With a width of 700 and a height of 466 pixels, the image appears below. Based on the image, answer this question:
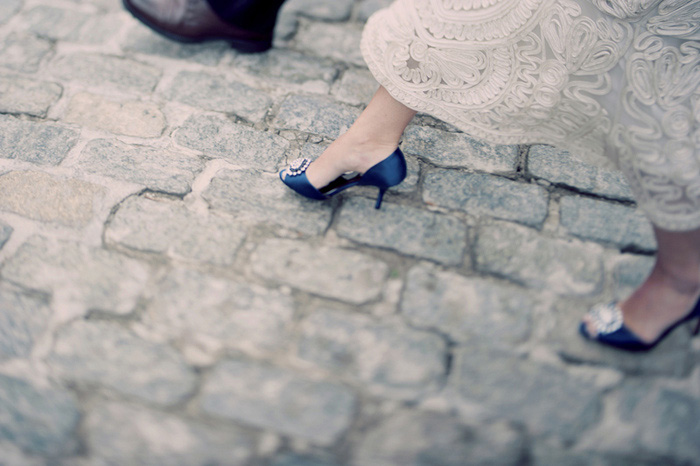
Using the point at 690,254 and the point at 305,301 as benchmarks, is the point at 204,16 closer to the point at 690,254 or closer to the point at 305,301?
the point at 305,301

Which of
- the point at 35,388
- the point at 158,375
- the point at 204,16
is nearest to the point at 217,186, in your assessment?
the point at 158,375

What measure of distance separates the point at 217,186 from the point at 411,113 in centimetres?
78

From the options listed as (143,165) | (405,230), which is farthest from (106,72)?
(405,230)

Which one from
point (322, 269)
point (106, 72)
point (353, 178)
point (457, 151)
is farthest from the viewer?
point (106, 72)

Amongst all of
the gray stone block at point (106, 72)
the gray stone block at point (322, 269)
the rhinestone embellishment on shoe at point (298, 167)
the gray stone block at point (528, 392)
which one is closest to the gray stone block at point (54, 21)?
the gray stone block at point (106, 72)

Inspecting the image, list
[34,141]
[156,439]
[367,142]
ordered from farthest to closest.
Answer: [34,141]
[367,142]
[156,439]

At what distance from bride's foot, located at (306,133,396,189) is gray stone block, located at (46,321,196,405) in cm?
79

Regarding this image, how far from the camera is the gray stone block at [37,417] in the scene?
3.93ft

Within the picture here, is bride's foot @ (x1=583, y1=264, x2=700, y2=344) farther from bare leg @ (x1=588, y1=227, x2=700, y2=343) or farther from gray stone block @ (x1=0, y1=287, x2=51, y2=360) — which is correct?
gray stone block @ (x1=0, y1=287, x2=51, y2=360)

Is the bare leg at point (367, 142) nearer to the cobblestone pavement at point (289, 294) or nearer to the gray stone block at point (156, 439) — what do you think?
the cobblestone pavement at point (289, 294)

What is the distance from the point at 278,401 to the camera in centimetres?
129

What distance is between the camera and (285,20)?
2709 mm

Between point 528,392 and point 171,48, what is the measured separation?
2335 millimetres

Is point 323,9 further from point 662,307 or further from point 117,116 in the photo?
point 662,307
